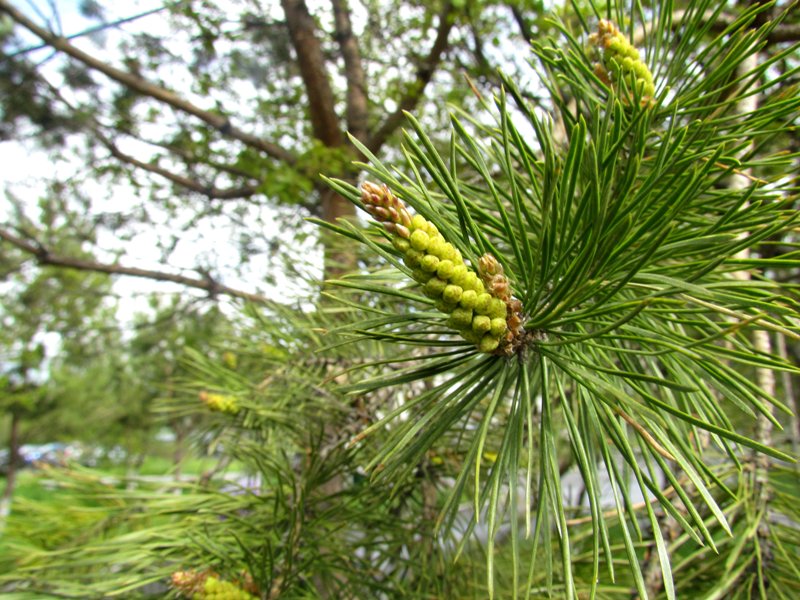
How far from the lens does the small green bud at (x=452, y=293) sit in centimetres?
28

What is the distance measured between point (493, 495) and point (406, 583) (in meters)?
0.34

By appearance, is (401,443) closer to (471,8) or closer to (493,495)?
(493,495)

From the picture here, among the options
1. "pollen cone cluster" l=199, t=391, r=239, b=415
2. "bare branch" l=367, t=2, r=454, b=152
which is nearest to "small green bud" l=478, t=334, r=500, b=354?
"pollen cone cluster" l=199, t=391, r=239, b=415

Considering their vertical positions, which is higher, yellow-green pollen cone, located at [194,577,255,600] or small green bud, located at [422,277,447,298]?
small green bud, located at [422,277,447,298]

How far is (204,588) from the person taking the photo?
0.47 m

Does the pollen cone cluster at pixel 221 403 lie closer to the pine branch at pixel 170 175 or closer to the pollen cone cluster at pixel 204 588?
the pollen cone cluster at pixel 204 588

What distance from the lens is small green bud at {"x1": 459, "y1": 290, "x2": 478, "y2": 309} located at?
292 millimetres

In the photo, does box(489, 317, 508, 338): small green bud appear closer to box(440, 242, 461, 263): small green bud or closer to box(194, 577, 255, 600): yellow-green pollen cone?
box(440, 242, 461, 263): small green bud

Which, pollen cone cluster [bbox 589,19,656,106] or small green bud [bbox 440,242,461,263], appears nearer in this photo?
small green bud [bbox 440,242,461,263]

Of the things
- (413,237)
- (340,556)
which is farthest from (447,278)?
(340,556)

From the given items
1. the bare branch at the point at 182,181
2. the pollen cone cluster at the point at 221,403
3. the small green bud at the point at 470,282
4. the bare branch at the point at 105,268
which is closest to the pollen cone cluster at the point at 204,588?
the pollen cone cluster at the point at 221,403

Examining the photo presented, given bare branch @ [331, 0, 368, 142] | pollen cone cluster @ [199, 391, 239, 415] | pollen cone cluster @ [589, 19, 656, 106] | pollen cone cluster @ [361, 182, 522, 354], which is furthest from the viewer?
bare branch @ [331, 0, 368, 142]

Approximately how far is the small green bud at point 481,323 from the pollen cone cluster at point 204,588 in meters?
0.34

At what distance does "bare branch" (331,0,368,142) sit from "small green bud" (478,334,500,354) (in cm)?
164
